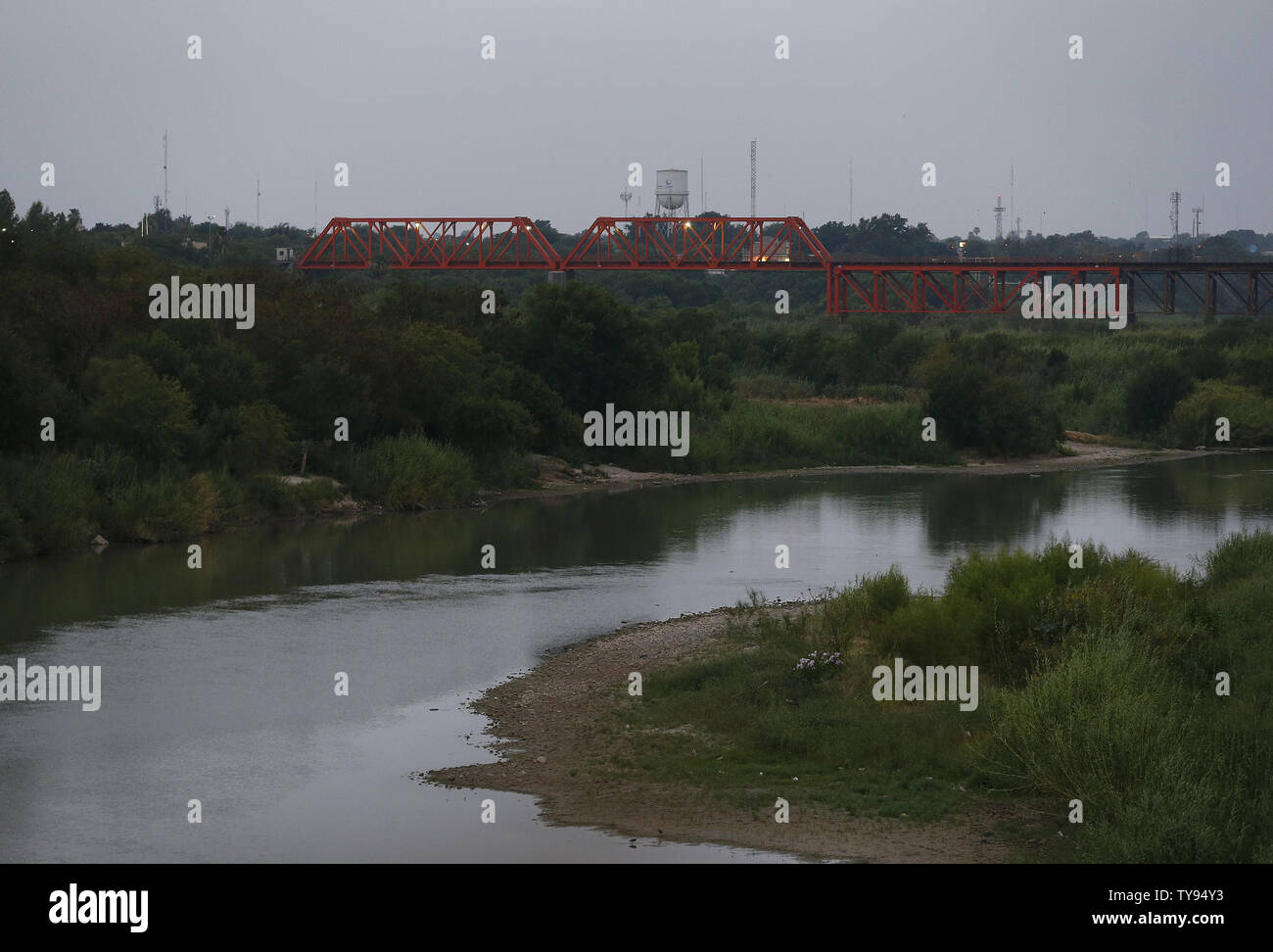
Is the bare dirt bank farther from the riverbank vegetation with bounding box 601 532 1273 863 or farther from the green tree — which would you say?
the green tree

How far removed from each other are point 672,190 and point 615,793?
237 feet

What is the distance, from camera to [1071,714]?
14898 mm

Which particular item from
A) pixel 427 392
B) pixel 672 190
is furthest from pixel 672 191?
pixel 427 392

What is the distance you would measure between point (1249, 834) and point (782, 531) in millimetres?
26180

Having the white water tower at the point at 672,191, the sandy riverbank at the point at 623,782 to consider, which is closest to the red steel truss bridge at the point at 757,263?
the white water tower at the point at 672,191

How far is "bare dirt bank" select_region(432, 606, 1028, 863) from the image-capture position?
46.2ft

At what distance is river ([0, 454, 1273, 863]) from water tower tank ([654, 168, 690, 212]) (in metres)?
37.8

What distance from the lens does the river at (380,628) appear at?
48.5 ft

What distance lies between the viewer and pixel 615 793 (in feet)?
52.0

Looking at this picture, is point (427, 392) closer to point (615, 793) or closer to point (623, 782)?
point (623, 782)

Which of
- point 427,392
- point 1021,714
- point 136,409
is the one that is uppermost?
point 427,392

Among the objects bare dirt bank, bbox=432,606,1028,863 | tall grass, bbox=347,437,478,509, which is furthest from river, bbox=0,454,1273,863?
tall grass, bbox=347,437,478,509

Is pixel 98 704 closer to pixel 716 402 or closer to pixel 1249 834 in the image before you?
pixel 1249 834
